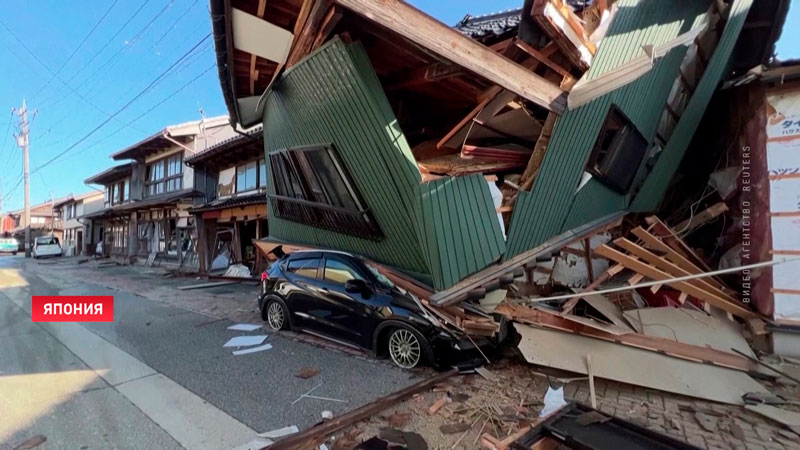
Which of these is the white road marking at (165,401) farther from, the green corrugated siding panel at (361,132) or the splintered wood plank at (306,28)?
the splintered wood plank at (306,28)

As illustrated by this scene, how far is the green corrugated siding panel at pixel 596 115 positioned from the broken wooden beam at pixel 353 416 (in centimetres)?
237

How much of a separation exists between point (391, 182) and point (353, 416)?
121 inches

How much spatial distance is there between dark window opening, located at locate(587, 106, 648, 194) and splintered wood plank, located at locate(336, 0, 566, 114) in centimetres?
176

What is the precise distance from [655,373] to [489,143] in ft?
14.5

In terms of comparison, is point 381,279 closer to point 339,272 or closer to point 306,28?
point 339,272

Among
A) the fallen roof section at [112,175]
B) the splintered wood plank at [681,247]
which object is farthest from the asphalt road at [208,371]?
the fallen roof section at [112,175]

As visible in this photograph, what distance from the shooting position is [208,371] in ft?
15.7

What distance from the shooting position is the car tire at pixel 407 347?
474 centimetres

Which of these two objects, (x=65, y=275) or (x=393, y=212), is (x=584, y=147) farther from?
(x=65, y=275)

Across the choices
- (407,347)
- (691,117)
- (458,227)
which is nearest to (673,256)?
(691,117)

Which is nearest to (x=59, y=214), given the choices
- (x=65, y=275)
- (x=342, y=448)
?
(x=65, y=275)

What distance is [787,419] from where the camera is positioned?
344 centimetres

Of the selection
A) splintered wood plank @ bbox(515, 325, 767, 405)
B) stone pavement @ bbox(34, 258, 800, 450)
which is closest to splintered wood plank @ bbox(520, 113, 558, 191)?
splintered wood plank @ bbox(515, 325, 767, 405)

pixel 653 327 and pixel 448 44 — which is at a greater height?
pixel 448 44
